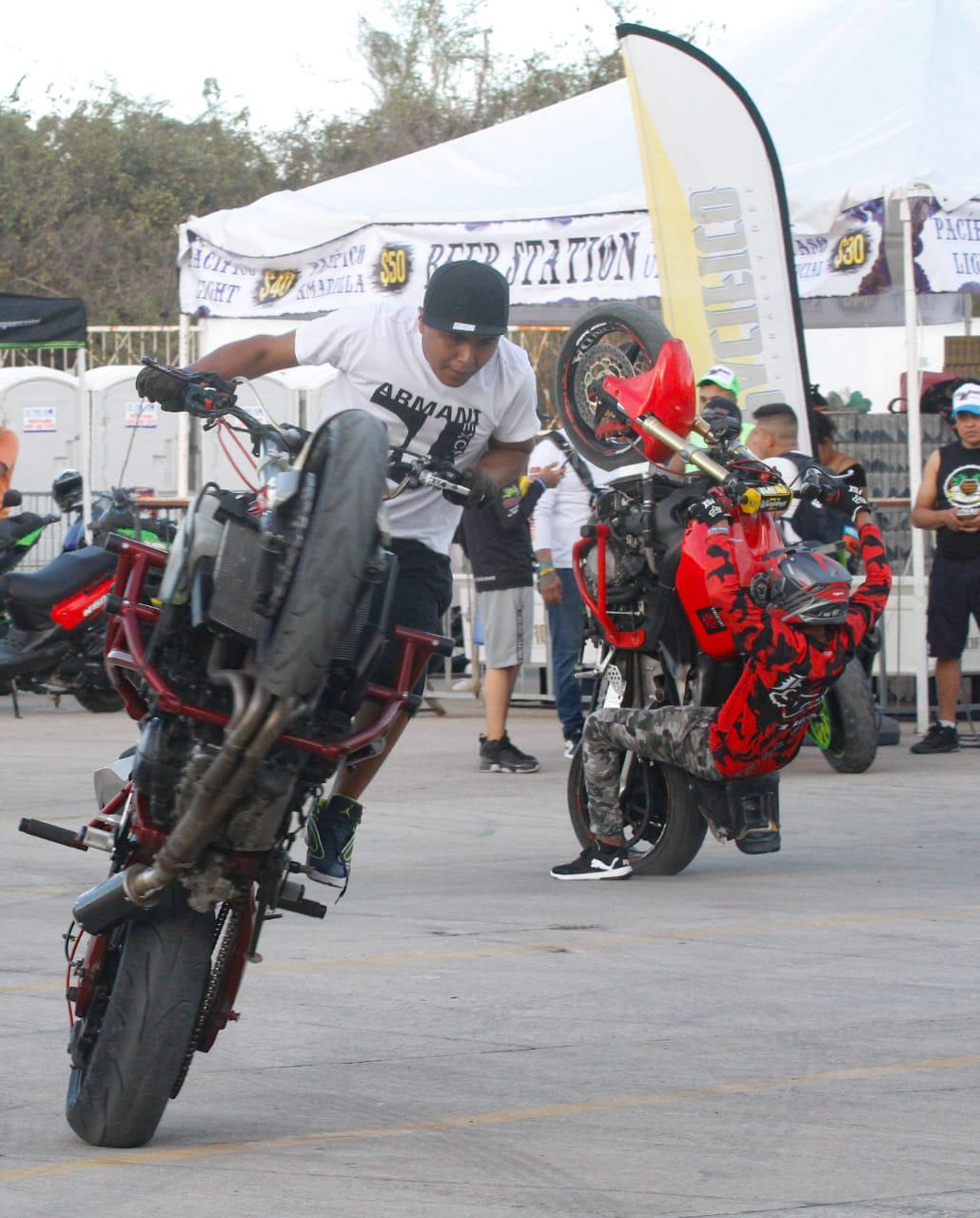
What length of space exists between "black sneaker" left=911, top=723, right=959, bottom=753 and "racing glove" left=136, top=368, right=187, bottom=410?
7627mm

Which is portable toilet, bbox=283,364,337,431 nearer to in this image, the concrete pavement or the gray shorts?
the gray shorts

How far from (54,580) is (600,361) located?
528cm

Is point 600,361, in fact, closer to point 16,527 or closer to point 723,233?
point 723,233

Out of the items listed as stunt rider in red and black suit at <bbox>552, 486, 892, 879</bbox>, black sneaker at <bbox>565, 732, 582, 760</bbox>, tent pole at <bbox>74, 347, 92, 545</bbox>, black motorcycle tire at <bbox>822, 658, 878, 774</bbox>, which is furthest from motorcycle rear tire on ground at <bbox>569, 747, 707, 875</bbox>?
tent pole at <bbox>74, 347, 92, 545</bbox>

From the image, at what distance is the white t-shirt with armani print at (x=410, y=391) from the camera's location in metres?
6.21

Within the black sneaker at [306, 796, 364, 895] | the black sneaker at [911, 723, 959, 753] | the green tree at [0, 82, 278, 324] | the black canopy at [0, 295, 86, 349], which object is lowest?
the black sneaker at [911, 723, 959, 753]

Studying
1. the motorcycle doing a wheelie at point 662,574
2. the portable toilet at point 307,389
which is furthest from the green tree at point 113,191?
the motorcycle doing a wheelie at point 662,574

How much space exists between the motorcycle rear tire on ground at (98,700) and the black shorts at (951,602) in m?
5.50

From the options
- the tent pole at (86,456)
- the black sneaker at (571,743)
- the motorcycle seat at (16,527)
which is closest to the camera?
the black sneaker at (571,743)

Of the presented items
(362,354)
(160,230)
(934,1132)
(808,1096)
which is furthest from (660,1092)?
(160,230)

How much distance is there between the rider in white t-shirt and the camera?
19.3 feet

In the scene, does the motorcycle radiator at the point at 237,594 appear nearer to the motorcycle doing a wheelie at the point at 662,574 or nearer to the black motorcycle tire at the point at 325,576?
the black motorcycle tire at the point at 325,576

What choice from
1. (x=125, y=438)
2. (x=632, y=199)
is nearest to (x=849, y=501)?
(x=632, y=199)

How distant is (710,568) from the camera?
23.8 ft
